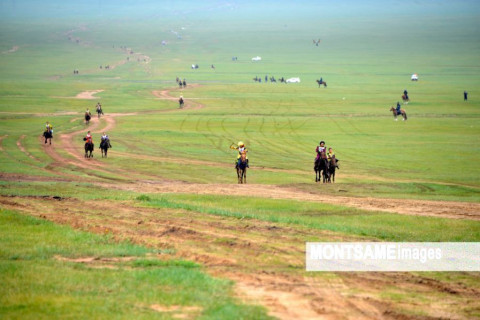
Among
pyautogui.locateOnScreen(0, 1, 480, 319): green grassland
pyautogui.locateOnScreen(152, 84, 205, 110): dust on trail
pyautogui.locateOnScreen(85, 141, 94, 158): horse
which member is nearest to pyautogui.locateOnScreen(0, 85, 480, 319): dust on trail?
pyautogui.locateOnScreen(0, 1, 480, 319): green grassland

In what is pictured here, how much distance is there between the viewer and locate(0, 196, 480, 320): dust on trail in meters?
13.1

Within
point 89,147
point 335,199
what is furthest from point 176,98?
point 335,199

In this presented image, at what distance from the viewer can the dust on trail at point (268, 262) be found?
13133 millimetres

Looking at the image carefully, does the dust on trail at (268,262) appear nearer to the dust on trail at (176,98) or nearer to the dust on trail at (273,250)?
the dust on trail at (273,250)

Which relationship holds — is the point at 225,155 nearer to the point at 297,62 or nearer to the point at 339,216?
the point at 339,216

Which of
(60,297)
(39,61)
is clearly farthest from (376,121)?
(39,61)

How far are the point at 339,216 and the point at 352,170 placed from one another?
1977 centimetres

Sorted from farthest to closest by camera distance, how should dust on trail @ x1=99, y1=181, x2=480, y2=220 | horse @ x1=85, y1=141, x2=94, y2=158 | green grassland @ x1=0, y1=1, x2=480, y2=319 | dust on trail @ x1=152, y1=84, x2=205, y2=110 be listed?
dust on trail @ x1=152, y1=84, x2=205, y2=110 < horse @ x1=85, y1=141, x2=94, y2=158 < dust on trail @ x1=99, y1=181, x2=480, y2=220 < green grassland @ x1=0, y1=1, x2=480, y2=319

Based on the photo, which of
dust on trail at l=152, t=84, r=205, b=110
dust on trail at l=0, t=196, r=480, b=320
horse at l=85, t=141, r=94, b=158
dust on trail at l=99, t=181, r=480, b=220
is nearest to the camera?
dust on trail at l=0, t=196, r=480, b=320

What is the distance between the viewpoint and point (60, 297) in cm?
1295

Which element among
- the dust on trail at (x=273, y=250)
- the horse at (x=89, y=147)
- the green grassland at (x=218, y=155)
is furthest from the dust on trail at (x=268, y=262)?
the horse at (x=89, y=147)

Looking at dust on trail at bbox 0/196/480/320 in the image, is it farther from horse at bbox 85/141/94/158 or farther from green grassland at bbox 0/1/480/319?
horse at bbox 85/141/94/158

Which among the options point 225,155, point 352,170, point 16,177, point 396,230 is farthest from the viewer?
point 225,155

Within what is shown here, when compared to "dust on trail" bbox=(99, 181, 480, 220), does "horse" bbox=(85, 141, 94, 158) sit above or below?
above
